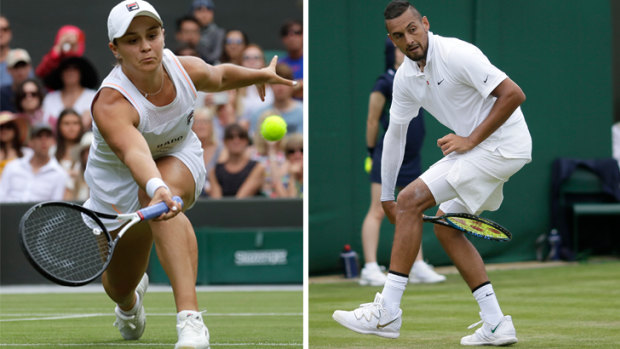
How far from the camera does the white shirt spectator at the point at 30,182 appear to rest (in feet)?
33.5

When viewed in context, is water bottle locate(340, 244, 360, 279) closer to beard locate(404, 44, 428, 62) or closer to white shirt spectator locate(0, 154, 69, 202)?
white shirt spectator locate(0, 154, 69, 202)

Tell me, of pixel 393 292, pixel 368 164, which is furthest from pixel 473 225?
pixel 368 164

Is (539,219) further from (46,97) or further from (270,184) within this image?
(46,97)

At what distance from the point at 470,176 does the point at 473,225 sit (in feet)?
0.81

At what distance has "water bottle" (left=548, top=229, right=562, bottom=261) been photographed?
10266 mm

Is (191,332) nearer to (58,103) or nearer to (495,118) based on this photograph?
(495,118)

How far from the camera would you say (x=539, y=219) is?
10.4 m

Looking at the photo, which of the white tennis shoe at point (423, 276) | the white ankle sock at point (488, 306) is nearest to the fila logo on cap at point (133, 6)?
the white ankle sock at point (488, 306)

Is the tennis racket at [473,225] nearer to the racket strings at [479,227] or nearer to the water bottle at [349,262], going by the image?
Answer: the racket strings at [479,227]

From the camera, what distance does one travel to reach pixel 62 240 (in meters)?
4.18

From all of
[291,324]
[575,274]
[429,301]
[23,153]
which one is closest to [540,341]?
[291,324]

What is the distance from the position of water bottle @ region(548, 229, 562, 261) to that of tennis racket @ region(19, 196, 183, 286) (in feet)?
21.8

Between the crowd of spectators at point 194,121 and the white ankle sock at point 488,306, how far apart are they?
5.48 metres

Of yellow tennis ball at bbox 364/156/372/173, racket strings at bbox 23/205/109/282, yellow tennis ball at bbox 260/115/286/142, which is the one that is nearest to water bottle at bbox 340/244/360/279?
yellow tennis ball at bbox 364/156/372/173
